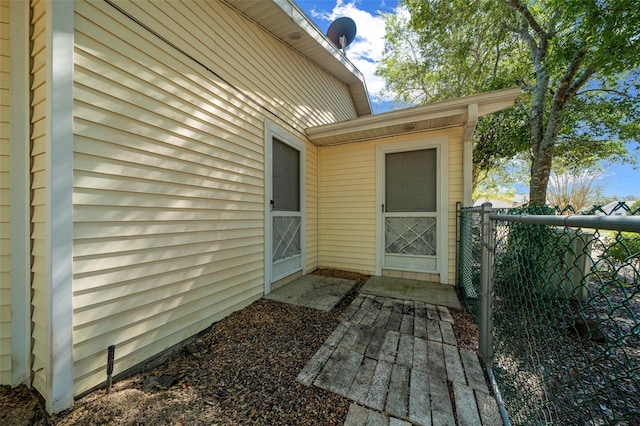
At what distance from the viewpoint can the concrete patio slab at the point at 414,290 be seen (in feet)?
10.5

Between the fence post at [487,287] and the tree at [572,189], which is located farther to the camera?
the tree at [572,189]

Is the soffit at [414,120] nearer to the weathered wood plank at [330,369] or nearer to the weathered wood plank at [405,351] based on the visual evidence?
the weathered wood plank at [405,351]

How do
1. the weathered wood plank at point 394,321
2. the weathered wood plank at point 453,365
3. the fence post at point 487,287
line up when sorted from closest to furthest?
the weathered wood plank at point 453,365 < the fence post at point 487,287 < the weathered wood plank at point 394,321

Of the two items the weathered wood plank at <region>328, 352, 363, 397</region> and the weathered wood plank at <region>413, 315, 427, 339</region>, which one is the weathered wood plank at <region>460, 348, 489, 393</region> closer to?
the weathered wood plank at <region>413, 315, 427, 339</region>

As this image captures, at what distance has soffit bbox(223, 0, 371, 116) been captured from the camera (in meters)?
3.11

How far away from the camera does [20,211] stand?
165 centimetres

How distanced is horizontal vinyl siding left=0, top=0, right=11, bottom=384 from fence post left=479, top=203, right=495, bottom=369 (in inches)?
137

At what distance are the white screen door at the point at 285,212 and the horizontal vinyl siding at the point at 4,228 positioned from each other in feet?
7.70

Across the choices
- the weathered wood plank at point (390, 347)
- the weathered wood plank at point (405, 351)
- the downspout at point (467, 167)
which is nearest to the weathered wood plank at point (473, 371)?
the weathered wood plank at point (405, 351)

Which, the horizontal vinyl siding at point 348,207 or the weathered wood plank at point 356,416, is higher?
the horizontal vinyl siding at point 348,207

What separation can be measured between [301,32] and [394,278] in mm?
4301

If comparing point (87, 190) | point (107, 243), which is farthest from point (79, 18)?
point (107, 243)

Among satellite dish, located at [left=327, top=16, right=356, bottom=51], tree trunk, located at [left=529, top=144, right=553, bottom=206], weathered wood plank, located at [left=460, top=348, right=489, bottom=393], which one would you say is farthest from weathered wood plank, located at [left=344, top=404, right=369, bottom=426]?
satellite dish, located at [left=327, top=16, right=356, bottom=51]

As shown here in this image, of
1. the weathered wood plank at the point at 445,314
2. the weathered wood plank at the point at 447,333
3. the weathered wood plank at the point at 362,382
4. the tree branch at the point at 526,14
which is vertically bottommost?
the weathered wood plank at the point at 362,382
